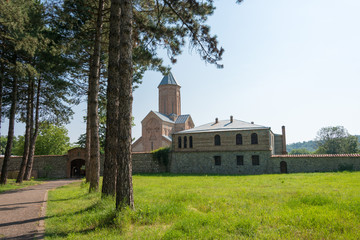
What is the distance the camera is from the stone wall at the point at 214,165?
23.6 metres

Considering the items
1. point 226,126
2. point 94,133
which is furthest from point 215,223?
point 226,126

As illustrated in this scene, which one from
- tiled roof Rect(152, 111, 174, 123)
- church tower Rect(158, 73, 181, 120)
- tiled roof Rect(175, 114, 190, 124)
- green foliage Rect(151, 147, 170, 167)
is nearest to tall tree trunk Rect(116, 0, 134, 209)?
green foliage Rect(151, 147, 170, 167)

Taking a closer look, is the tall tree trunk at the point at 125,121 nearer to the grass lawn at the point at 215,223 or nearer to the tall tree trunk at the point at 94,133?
the grass lawn at the point at 215,223

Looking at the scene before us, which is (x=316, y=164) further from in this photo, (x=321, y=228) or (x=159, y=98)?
(x=159, y=98)

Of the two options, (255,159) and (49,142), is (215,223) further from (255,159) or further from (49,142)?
(49,142)

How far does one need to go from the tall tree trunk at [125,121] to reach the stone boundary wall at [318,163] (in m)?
20.8

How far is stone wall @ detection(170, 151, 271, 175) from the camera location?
929 inches

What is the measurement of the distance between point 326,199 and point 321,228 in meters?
2.62

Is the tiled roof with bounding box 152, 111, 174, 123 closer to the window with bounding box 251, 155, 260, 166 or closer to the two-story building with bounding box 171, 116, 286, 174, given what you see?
the two-story building with bounding box 171, 116, 286, 174

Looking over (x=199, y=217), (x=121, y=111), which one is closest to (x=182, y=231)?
(x=199, y=217)

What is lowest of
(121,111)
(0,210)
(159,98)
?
(0,210)

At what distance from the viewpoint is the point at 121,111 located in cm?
573

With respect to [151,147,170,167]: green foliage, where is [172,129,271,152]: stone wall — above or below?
above

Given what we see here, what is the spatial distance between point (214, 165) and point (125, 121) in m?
21.1
